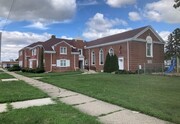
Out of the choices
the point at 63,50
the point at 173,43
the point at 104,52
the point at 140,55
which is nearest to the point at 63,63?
the point at 63,50

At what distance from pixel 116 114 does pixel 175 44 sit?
47932 mm

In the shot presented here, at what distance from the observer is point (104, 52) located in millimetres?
37281

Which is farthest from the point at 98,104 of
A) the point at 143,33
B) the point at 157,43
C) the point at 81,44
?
the point at 81,44

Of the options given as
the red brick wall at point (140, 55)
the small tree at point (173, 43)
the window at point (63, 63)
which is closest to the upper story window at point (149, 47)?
the red brick wall at point (140, 55)

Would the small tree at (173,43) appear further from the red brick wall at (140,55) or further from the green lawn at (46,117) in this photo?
the green lawn at (46,117)

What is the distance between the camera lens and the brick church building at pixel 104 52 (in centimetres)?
3203

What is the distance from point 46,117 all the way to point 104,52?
31543 mm

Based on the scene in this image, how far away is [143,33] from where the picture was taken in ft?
108

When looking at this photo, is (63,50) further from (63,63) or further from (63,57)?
(63,63)

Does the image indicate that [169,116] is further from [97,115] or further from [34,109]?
[34,109]

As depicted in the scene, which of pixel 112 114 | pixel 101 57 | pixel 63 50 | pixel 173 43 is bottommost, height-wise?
pixel 112 114

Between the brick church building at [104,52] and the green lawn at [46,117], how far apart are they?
25.7m

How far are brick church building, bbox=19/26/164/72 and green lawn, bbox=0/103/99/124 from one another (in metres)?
25.7

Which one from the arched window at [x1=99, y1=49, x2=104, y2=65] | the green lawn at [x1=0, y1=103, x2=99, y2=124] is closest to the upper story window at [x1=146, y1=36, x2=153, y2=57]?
the arched window at [x1=99, y1=49, x2=104, y2=65]
